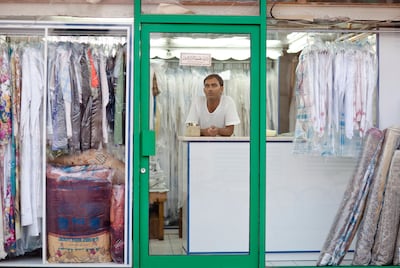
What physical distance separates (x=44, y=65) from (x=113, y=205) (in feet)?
4.28

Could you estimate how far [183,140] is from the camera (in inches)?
222

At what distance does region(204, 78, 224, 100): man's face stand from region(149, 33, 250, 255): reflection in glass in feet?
0.15

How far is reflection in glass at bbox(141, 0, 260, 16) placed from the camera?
5.57m

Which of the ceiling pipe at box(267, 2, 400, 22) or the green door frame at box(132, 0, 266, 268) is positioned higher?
the ceiling pipe at box(267, 2, 400, 22)

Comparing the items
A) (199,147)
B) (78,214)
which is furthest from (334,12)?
(78,214)

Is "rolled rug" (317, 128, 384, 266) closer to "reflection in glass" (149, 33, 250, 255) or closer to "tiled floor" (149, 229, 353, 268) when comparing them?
"tiled floor" (149, 229, 353, 268)

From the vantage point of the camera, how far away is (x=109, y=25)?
556 cm

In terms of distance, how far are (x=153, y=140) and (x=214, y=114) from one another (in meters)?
0.58

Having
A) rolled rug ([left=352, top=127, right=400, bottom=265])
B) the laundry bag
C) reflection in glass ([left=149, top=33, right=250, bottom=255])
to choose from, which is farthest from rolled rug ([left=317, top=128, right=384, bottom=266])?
the laundry bag

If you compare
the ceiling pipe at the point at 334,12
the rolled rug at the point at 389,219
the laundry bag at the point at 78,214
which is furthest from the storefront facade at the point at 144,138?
the rolled rug at the point at 389,219

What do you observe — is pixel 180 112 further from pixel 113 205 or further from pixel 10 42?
pixel 10 42

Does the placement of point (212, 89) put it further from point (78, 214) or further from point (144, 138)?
point (78, 214)

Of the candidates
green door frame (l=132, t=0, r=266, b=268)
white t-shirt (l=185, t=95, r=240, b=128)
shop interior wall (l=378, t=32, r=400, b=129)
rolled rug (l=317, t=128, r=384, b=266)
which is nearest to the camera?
green door frame (l=132, t=0, r=266, b=268)

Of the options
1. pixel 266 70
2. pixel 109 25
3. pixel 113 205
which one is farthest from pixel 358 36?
pixel 113 205
